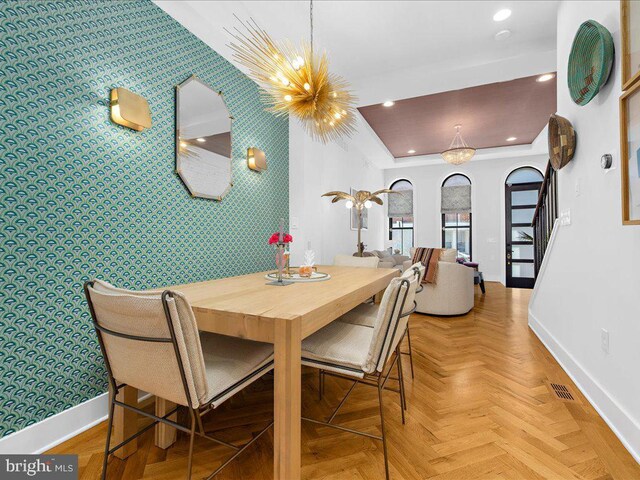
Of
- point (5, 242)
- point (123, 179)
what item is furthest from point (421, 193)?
point (5, 242)

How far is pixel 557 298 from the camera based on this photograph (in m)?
2.63

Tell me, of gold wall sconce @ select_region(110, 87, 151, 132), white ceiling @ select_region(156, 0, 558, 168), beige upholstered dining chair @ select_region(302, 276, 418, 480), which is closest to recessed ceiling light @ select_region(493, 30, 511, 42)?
white ceiling @ select_region(156, 0, 558, 168)

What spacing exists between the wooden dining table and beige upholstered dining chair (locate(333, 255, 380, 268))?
1.17 m

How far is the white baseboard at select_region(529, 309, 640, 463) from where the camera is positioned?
1432 millimetres

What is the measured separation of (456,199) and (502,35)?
5414mm

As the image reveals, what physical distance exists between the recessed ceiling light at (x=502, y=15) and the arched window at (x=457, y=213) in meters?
5.57

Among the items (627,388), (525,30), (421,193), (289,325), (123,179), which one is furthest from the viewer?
(421,193)

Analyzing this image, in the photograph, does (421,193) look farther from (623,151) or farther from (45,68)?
(45,68)

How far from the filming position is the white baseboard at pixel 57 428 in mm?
1411

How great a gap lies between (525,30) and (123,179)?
12.3 ft

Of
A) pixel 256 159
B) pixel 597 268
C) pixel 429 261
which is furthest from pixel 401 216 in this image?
pixel 597 268

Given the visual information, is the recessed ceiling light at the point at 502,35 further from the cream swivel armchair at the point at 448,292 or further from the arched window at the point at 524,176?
the arched window at the point at 524,176

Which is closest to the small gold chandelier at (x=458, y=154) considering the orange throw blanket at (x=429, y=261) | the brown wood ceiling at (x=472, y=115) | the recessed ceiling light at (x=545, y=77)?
the brown wood ceiling at (x=472, y=115)

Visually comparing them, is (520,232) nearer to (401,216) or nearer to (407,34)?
(401,216)
